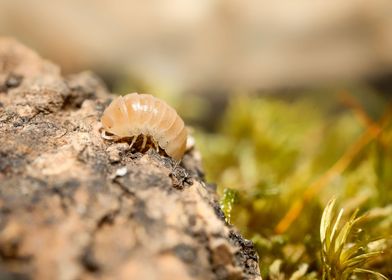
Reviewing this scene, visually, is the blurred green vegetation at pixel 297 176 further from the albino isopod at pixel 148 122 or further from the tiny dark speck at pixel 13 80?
the tiny dark speck at pixel 13 80

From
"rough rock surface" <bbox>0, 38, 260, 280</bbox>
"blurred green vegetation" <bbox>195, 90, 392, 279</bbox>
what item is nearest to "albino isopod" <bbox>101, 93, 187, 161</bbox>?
"rough rock surface" <bbox>0, 38, 260, 280</bbox>

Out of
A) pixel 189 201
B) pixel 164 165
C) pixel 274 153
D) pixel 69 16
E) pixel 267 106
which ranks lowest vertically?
pixel 189 201

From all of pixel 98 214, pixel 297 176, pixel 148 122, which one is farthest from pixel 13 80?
pixel 297 176

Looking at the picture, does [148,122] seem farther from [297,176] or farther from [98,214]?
[297,176]

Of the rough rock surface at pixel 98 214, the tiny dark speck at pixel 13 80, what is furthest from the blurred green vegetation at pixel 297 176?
the tiny dark speck at pixel 13 80

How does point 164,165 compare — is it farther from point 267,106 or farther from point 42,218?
point 267,106

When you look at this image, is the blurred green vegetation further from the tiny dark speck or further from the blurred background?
the tiny dark speck

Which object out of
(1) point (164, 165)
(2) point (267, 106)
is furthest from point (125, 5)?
(1) point (164, 165)
